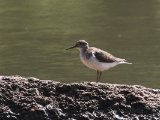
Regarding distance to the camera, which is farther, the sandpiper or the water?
the water

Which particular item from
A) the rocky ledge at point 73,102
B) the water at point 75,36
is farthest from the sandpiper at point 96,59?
the water at point 75,36

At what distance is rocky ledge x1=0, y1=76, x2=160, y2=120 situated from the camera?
285 inches

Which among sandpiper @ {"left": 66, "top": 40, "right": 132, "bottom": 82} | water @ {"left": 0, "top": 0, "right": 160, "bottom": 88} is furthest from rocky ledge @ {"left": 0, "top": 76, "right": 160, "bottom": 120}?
water @ {"left": 0, "top": 0, "right": 160, "bottom": 88}

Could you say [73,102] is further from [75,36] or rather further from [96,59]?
[75,36]

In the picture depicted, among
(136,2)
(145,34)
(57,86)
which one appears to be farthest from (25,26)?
A: (57,86)

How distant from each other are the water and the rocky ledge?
16.8 ft

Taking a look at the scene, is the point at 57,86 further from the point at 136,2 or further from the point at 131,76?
the point at 136,2

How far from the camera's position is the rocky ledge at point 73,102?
7238 millimetres

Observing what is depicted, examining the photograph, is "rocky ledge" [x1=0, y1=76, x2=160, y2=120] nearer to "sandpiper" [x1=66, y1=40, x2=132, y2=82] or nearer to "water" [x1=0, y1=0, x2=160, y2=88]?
"sandpiper" [x1=66, y1=40, x2=132, y2=82]

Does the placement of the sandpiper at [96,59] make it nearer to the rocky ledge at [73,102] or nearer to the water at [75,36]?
the rocky ledge at [73,102]

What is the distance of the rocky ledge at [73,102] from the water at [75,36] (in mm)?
5136

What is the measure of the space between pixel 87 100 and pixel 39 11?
17428 mm

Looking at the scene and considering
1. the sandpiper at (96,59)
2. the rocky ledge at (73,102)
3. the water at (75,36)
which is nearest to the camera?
the rocky ledge at (73,102)

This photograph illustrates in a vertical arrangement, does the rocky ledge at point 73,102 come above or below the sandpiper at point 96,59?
below
